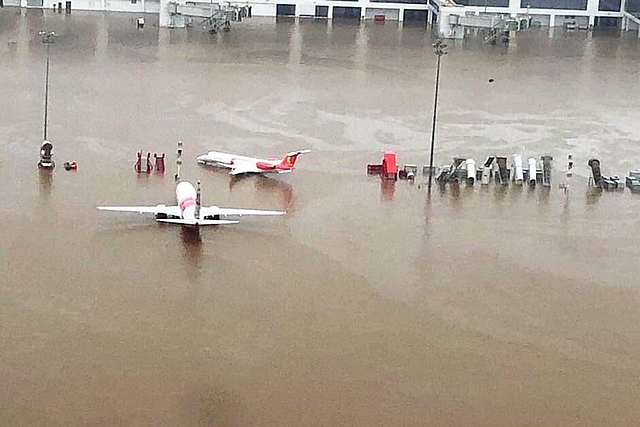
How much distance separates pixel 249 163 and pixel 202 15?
17.9m

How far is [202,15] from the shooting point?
37500 mm

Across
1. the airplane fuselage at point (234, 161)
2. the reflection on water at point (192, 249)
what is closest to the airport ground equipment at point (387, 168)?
the airplane fuselage at point (234, 161)

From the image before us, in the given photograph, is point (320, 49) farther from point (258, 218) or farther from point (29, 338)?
point (29, 338)

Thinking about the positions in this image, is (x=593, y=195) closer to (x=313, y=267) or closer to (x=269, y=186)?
(x=269, y=186)

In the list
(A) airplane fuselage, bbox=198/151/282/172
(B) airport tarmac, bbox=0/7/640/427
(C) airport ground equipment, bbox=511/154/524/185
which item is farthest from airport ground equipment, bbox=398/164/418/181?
(A) airplane fuselage, bbox=198/151/282/172

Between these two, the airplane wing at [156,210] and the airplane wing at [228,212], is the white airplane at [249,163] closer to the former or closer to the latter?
the airplane wing at [228,212]

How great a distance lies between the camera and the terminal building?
3850cm

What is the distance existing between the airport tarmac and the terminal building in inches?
375

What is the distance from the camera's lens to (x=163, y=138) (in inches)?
887

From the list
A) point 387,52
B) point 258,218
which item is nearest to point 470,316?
point 258,218

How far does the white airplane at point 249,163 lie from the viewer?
20.3 m

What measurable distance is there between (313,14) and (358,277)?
27198 mm

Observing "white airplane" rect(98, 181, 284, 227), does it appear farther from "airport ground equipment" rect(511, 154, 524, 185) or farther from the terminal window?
the terminal window

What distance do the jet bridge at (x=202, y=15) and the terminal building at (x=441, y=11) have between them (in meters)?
0.03
